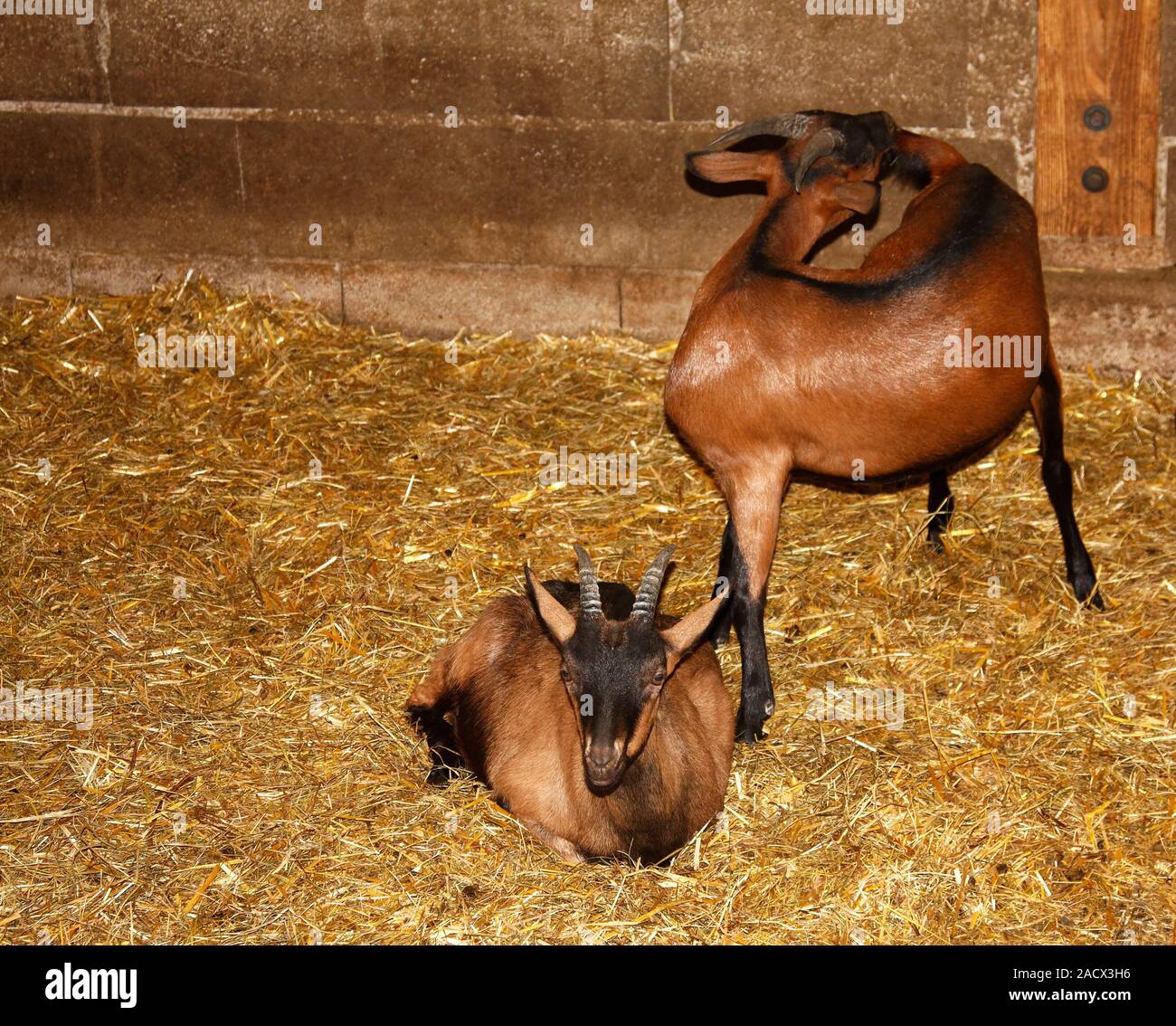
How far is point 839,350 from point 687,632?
3.80 feet

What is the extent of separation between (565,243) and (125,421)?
94.4 inches

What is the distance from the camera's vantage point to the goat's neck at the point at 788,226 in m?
5.27

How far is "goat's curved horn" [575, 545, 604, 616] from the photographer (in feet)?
14.1

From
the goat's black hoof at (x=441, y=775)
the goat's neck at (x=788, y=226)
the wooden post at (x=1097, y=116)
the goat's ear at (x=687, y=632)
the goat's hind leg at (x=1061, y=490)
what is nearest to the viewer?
the goat's ear at (x=687, y=632)

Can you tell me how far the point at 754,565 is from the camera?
196 inches

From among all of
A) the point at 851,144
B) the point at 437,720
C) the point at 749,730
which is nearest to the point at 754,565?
the point at 749,730

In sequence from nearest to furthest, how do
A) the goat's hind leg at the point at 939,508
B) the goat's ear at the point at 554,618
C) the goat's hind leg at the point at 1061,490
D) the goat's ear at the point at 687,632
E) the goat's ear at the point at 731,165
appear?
the goat's ear at the point at 687,632 → the goat's ear at the point at 554,618 → the goat's ear at the point at 731,165 → the goat's hind leg at the point at 1061,490 → the goat's hind leg at the point at 939,508

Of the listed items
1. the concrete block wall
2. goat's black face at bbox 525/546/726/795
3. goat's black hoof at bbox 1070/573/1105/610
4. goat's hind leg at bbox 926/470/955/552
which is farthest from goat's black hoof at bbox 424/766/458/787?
the concrete block wall

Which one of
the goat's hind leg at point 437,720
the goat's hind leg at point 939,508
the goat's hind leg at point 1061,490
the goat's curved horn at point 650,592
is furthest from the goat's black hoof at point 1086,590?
the goat's hind leg at point 437,720

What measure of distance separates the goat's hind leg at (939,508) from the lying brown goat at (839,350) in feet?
2.35

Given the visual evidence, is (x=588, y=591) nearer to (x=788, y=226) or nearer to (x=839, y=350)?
(x=839, y=350)

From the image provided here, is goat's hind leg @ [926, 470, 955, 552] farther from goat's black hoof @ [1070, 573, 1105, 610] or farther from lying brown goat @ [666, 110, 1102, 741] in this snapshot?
lying brown goat @ [666, 110, 1102, 741]

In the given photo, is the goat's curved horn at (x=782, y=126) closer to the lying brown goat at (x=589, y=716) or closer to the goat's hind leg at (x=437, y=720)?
the lying brown goat at (x=589, y=716)
